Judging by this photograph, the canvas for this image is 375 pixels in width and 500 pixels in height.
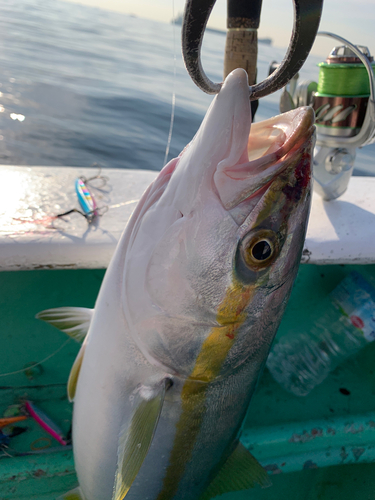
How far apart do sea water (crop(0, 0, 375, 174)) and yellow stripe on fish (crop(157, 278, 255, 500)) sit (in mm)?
3564

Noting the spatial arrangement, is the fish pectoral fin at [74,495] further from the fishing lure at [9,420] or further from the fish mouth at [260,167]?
the fish mouth at [260,167]

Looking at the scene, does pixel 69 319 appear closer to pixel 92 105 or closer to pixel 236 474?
pixel 236 474

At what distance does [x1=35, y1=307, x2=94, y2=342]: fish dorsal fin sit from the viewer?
1.29 metres

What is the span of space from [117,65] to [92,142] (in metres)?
6.88

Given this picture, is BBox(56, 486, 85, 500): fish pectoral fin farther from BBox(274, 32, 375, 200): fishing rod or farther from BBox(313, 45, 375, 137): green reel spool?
BBox(313, 45, 375, 137): green reel spool

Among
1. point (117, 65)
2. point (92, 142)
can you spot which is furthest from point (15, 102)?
point (117, 65)

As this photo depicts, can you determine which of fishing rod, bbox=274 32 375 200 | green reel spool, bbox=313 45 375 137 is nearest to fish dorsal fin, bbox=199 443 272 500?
fishing rod, bbox=274 32 375 200

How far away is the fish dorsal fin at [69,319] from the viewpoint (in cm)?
129

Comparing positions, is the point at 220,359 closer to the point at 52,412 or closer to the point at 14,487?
the point at 14,487

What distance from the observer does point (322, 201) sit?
2.30 m

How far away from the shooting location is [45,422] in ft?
5.80

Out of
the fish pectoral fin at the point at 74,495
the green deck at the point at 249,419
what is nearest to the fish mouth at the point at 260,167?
the fish pectoral fin at the point at 74,495

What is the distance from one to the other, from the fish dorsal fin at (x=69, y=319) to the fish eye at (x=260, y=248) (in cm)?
67

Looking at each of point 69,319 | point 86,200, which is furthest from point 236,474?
point 86,200
